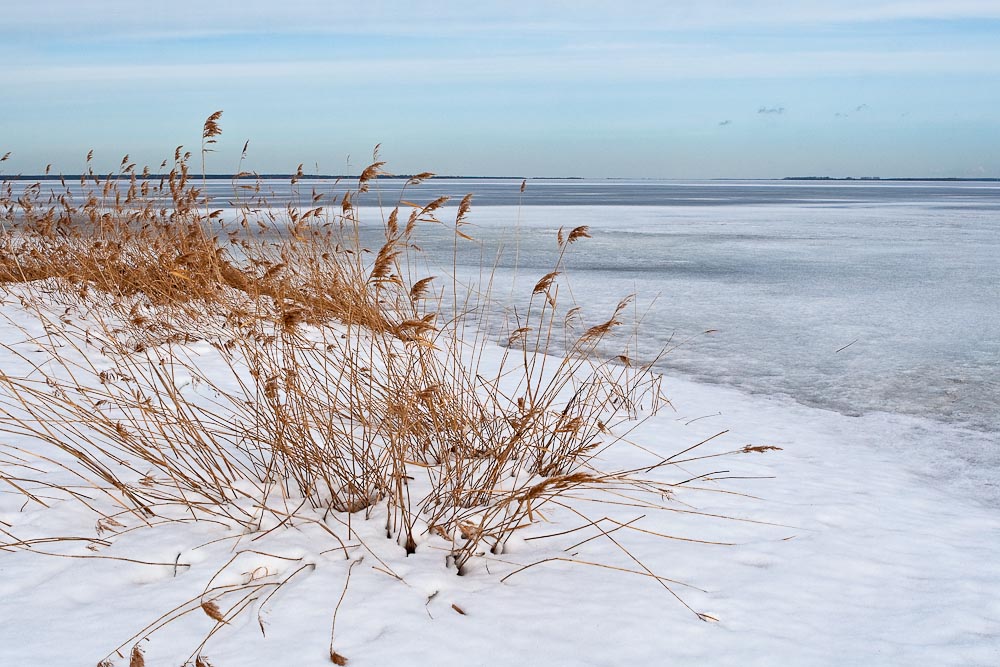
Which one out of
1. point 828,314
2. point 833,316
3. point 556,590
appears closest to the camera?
point 556,590

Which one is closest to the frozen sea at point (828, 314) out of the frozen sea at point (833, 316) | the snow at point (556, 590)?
the frozen sea at point (833, 316)

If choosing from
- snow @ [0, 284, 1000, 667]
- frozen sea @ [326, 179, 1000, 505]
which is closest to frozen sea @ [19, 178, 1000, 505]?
frozen sea @ [326, 179, 1000, 505]

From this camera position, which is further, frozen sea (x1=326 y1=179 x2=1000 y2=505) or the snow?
frozen sea (x1=326 y1=179 x2=1000 y2=505)

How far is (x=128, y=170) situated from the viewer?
638 cm

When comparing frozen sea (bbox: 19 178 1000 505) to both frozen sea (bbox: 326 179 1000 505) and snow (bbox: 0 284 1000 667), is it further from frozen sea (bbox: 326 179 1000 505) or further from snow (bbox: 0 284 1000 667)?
snow (bbox: 0 284 1000 667)

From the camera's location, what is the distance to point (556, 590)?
2410 millimetres

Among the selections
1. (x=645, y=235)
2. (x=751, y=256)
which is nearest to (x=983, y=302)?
(x=751, y=256)

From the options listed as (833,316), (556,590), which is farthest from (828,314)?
(556,590)

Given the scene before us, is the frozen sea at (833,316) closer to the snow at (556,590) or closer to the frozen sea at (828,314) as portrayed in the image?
the frozen sea at (828,314)

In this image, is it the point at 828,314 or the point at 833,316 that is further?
the point at 828,314

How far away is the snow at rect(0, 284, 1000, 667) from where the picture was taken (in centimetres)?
207

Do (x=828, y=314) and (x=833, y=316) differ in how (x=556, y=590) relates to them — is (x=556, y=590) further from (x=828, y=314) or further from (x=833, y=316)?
(x=828, y=314)

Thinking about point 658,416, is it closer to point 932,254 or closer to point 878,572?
point 878,572

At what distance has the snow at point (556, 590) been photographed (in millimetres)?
2072
